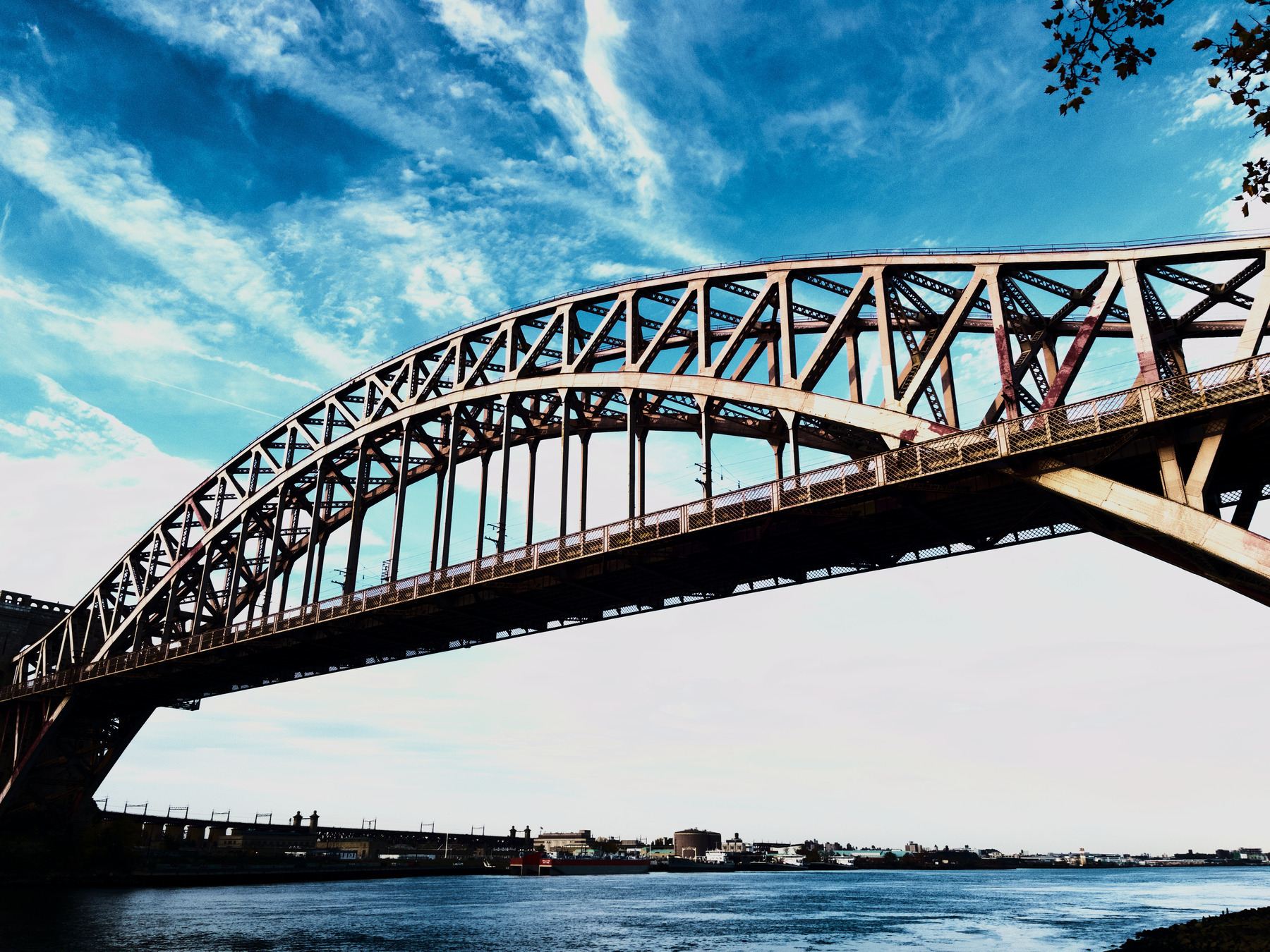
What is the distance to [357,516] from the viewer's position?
180 ft

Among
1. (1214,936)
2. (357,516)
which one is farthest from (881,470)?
(357,516)

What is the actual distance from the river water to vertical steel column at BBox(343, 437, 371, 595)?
692 inches

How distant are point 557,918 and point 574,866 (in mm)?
93231

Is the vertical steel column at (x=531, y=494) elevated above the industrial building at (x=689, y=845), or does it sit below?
above

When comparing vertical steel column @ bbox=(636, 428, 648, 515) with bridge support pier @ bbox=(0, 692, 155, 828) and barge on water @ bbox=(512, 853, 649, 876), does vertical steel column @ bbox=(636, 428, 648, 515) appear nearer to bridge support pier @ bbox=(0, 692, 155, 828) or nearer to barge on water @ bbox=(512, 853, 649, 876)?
bridge support pier @ bbox=(0, 692, 155, 828)

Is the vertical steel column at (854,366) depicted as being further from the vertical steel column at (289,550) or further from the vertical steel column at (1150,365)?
the vertical steel column at (289,550)


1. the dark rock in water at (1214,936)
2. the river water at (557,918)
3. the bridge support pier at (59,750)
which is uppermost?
the bridge support pier at (59,750)

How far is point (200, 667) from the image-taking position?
59.5m

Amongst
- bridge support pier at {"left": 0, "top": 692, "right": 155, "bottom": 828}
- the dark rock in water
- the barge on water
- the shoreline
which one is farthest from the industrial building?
the dark rock in water

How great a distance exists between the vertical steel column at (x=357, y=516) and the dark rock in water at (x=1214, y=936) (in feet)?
128

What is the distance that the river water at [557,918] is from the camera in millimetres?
38375

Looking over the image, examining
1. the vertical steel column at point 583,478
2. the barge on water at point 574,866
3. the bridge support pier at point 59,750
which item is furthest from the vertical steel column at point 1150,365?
the barge on water at point 574,866

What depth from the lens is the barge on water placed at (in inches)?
5320

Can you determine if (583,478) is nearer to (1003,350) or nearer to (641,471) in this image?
(641,471)
